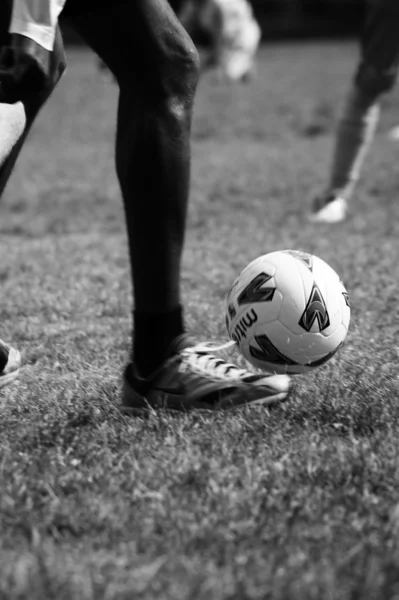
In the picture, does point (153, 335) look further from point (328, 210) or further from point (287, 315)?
point (328, 210)

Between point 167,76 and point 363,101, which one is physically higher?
point 167,76

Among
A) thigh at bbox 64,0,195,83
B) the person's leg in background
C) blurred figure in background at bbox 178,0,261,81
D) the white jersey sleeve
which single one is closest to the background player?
thigh at bbox 64,0,195,83

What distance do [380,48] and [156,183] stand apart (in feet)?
12.5

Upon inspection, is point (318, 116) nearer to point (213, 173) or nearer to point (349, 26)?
point (213, 173)

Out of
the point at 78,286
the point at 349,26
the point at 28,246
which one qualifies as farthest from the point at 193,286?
the point at 349,26

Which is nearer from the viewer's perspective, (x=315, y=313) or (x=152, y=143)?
(x=152, y=143)

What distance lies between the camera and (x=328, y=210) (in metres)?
6.42

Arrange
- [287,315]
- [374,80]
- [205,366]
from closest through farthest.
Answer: [205,366], [287,315], [374,80]

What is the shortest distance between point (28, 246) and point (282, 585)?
4.63 metres

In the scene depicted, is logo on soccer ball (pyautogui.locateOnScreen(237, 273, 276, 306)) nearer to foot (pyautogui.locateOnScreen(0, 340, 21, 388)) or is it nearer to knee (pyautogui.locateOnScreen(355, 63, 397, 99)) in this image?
foot (pyautogui.locateOnScreen(0, 340, 21, 388))

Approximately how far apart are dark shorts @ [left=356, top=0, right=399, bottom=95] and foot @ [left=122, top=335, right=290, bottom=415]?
12.5ft

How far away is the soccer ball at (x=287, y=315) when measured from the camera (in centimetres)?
273

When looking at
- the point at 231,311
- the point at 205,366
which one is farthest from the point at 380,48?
the point at 205,366

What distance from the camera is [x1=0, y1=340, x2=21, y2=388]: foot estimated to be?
2.84 meters
